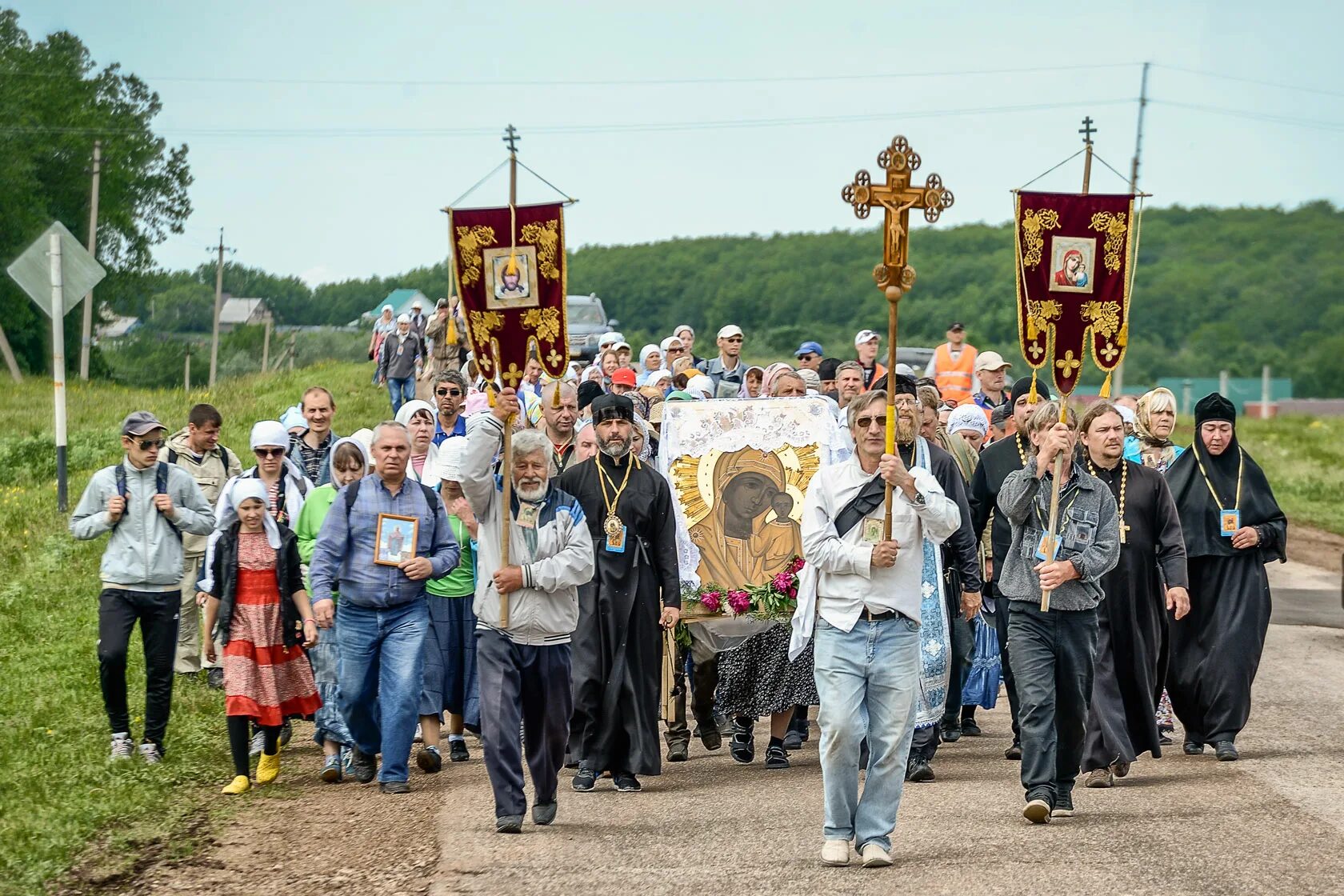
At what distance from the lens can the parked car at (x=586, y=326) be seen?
35500 mm

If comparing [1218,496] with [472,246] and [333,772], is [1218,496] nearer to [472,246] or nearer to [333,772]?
[472,246]

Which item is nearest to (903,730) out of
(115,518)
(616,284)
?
(115,518)

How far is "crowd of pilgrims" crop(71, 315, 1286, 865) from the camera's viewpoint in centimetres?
914

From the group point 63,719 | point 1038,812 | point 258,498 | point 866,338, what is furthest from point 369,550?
point 866,338

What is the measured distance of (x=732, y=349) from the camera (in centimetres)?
1723

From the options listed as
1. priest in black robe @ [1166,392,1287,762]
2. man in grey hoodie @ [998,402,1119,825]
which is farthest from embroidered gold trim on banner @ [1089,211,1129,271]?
priest in black robe @ [1166,392,1287,762]

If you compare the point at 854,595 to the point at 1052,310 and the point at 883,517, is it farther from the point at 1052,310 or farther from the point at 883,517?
the point at 1052,310

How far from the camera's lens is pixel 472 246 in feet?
32.7

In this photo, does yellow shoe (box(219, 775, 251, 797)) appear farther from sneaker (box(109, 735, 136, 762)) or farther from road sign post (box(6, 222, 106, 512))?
road sign post (box(6, 222, 106, 512))

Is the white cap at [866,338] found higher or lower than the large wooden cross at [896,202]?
lower

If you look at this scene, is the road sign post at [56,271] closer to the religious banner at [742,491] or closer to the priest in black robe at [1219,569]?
the religious banner at [742,491]

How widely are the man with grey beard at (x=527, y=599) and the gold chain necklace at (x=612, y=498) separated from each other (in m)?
1.15

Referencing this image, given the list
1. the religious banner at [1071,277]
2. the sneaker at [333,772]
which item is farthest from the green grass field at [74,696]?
the religious banner at [1071,277]

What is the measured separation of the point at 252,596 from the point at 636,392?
659 cm
